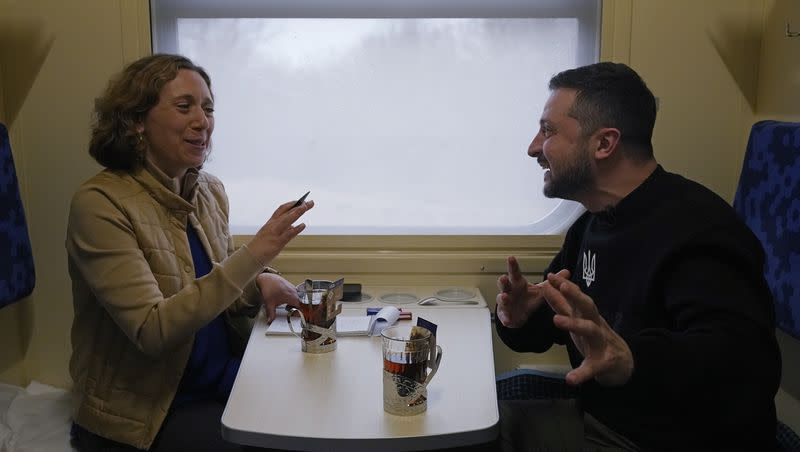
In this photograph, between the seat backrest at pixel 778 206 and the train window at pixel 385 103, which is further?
the train window at pixel 385 103

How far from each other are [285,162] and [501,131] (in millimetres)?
729

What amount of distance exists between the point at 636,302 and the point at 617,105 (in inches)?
18.1

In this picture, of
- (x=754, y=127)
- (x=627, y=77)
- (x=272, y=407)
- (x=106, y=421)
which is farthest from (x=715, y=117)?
(x=106, y=421)

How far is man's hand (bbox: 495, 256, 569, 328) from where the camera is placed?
180 cm

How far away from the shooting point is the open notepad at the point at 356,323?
6.34 ft

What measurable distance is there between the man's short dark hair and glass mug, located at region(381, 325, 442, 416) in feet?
2.18

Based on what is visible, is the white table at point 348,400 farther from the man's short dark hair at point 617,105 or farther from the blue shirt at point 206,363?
the man's short dark hair at point 617,105

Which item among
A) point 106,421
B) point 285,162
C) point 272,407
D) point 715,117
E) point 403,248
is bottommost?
point 106,421

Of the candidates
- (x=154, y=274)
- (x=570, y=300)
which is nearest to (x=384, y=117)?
(x=154, y=274)

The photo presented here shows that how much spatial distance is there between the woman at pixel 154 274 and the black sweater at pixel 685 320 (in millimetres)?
737

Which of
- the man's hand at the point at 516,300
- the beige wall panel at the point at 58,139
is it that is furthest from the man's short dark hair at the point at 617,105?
the beige wall panel at the point at 58,139

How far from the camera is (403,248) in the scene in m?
2.55

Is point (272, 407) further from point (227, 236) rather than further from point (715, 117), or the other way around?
point (715, 117)

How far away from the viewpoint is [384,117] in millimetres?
2564
